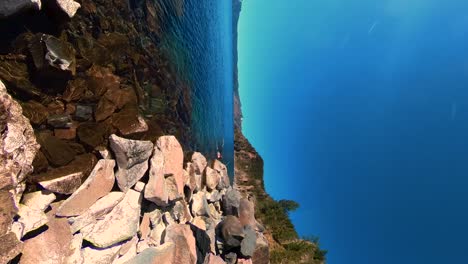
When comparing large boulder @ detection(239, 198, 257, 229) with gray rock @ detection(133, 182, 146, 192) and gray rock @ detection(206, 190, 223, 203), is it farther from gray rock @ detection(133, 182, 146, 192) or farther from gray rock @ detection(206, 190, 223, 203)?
gray rock @ detection(133, 182, 146, 192)

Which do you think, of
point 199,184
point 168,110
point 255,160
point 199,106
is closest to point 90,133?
point 168,110

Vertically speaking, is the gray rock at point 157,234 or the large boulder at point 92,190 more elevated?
the gray rock at point 157,234

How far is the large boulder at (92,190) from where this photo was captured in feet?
9.84

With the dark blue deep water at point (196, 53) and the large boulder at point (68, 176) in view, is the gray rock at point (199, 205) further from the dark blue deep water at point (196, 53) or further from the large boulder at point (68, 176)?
the large boulder at point (68, 176)

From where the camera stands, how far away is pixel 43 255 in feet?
8.78

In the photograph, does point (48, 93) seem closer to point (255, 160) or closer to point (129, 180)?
point (129, 180)

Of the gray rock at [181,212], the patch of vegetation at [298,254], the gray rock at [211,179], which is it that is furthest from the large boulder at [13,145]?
the patch of vegetation at [298,254]

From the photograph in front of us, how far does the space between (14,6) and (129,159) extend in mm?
1750

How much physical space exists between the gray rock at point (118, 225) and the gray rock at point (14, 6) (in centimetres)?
187

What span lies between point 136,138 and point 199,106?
485cm

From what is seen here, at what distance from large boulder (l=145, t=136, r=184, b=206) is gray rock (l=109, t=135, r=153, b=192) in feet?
0.55

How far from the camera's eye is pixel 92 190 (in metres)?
3.25

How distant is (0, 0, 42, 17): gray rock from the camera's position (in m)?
2.51

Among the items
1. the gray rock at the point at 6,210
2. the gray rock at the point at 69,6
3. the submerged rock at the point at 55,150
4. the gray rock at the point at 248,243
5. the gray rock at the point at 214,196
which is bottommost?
the gray rock at the point at 6,210
